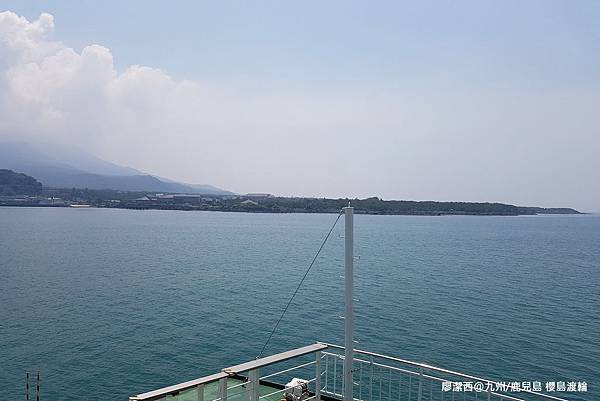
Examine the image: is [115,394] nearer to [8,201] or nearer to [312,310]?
[312,310]

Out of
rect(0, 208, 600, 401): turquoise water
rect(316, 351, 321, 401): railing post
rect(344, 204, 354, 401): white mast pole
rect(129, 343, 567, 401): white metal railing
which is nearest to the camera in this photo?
rect(129, 343, 567, 401): white metal railing

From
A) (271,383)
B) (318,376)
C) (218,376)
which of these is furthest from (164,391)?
Answer: (271,383)

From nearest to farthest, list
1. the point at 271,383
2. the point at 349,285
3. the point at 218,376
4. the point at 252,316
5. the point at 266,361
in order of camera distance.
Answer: the point at 218,376 → the point at 266,361 → the point at 349,285 → the point at 271,383 → the point at 252,316

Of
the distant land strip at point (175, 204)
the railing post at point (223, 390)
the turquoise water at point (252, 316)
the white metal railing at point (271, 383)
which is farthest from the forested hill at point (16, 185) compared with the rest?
the railing post at point (223, 390)

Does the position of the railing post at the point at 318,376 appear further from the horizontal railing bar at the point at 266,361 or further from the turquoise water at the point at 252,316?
the turquoise water at the point at 252,316

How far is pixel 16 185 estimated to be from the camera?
167m

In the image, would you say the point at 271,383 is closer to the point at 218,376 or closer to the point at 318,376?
the point at 318,376

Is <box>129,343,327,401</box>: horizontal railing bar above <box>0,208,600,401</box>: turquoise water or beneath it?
above

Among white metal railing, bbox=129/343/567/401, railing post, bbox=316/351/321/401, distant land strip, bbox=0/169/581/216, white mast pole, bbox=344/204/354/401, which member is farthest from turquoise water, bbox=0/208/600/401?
distant land strip, bbox=0/169/581/216

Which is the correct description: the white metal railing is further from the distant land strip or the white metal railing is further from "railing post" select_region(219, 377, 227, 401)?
the distant land strip

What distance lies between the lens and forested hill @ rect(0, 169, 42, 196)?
164 m

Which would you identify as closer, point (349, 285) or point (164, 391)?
point (164, 391)

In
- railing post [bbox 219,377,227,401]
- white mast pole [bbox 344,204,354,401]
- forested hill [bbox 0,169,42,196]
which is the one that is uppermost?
forested hill [bbox 0,169,42,196]

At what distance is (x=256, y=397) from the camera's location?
17.4 ft
